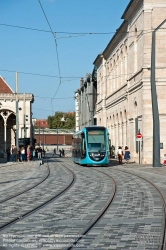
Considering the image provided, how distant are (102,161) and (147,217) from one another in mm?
27725

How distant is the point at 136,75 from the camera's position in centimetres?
4788

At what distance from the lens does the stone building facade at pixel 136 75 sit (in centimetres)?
4369

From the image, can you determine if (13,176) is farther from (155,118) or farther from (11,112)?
(11,112)

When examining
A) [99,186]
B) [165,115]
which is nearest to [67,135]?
[165,115]

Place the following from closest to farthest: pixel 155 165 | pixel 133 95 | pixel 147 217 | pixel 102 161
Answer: pixel 147 217
pixel 155 165
pixel 102 161
pixel 133 95

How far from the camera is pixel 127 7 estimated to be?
50.2 metres

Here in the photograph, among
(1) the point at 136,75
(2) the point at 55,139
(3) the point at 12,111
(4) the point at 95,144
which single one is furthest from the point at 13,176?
(2) the point at 55,139

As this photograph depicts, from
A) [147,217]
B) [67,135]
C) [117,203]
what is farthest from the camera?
[67,135]

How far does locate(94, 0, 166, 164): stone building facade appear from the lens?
4369 centimetres

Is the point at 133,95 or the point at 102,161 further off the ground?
the point at 133,95

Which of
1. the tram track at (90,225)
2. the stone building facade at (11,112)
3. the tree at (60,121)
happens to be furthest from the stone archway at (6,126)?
the tree at (60,121)

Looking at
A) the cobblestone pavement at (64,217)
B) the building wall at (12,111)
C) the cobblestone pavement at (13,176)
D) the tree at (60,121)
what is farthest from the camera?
the tree at (60,121)

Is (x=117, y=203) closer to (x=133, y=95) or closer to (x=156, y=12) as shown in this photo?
(x=156, y=12)

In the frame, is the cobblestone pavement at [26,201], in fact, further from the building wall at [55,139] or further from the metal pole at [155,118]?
the building wall at [55,139]
